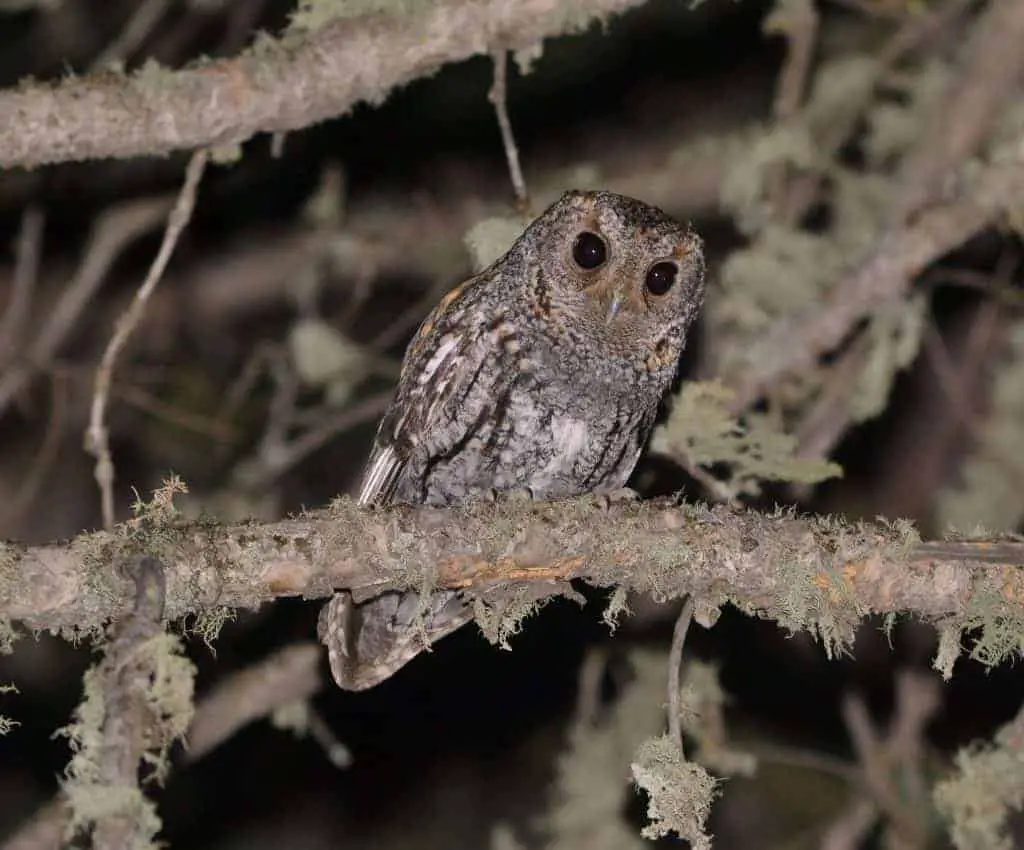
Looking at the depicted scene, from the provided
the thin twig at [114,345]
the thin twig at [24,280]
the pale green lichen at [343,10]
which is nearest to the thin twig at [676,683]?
the thin twig at [114,345]

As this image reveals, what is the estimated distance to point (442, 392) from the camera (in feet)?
13.4

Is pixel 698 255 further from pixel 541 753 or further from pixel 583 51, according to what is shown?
pixel 541 753

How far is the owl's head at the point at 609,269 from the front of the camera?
4.16 metres

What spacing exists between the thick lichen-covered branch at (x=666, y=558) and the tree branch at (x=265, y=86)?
140cm

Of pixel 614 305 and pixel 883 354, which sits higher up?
pixel 883 354

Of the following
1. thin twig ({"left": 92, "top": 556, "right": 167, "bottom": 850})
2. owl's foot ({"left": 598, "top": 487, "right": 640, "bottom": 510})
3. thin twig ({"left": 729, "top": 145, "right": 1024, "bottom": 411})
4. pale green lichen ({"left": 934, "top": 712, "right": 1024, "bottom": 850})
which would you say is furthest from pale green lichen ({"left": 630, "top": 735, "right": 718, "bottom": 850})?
thin twig ({"left": 729, "top": 145, "right": 1024, "bottom": 411})

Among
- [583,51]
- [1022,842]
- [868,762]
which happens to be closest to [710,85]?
[583,51]

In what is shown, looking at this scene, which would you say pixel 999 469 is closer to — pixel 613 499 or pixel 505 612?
pixel 613 499

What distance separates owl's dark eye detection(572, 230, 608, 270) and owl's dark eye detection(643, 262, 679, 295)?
15 centimetres

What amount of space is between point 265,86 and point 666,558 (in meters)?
1.80

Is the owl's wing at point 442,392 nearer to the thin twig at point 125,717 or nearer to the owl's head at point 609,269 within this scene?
the owl's head at point 609,269

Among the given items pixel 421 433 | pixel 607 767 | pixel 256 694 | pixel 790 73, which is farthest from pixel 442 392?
pixel 790 73

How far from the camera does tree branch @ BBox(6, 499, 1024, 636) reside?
124 inches

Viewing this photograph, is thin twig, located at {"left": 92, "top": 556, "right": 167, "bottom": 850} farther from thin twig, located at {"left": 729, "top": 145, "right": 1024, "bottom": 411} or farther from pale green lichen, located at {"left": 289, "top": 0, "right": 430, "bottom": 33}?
thin twig, located at {"left": 729, "top": 145, "right": 1024, "bottom": 411}
